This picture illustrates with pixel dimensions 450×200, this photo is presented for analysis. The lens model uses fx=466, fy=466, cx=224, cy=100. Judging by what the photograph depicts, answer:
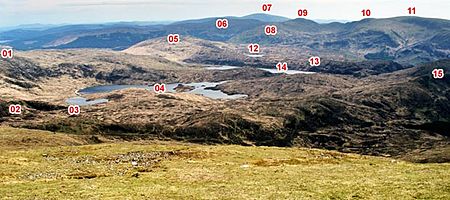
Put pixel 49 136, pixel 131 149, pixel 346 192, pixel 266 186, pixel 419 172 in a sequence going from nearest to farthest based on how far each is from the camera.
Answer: pixel 346 192 → pixel 266 186 → pixel 419 172 → pixel 131 149 → pixel 49 136

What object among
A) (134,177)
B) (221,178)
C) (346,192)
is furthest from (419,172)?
(134,177)

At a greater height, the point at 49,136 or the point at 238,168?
the point at 238,168

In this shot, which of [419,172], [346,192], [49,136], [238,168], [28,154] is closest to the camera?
[346,192]

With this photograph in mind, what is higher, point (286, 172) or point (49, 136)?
point (286, 172)

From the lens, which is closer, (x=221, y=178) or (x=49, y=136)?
(x=221, y=178)

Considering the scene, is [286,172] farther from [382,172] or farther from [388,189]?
[388,189]

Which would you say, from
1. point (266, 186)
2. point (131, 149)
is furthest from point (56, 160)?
point (266, 186)

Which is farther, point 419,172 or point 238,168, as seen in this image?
point 238,168

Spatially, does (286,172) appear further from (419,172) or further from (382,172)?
(419,172)

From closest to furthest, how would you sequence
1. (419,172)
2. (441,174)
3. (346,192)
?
(346,192) → (441,174) → (419,172)
